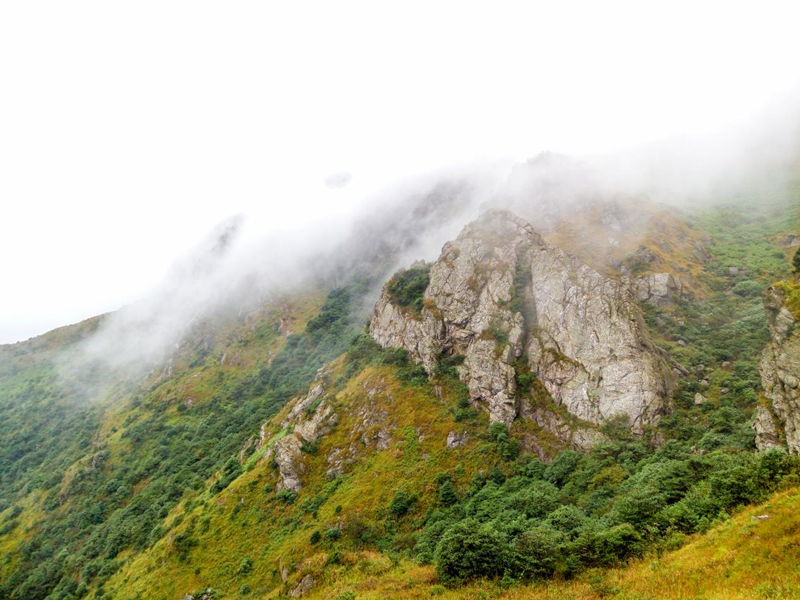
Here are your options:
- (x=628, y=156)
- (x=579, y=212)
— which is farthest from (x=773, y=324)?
(x=628, y=156)

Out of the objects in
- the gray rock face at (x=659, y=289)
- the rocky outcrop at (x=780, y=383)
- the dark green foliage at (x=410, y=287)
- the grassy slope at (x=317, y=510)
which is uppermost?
the dark green foliage at (x=410, y=287)

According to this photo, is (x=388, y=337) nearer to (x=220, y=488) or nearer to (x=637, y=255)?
(x=220, y=488)

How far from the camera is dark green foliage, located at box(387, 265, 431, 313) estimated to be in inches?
3681

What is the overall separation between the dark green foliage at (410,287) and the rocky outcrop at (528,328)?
2656 millimetres

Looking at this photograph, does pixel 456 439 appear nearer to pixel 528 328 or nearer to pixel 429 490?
pixel 429 490

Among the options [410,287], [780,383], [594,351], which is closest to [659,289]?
[594,351]

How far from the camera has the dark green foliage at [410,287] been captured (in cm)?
9350

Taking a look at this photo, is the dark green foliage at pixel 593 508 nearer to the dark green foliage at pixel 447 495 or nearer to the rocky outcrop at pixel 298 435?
the dark green foliage at pixel 447 495

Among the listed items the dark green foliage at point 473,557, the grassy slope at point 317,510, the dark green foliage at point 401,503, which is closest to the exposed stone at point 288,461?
the grassy slope at point 317,510

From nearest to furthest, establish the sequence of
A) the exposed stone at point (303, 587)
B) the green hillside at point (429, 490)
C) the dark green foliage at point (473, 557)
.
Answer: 1. the green hillside at point (429, 490)
2. the dark green foliage at point (473, 557)
3. the exposed stone at point (303, 587)

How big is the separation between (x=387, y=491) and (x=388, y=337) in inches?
1507

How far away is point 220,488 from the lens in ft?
261

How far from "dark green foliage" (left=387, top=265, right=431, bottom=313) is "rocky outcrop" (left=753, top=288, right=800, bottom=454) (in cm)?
6002

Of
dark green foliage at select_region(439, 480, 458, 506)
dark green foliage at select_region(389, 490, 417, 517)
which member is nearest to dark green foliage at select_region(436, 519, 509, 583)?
dark green foliage at select_region(439, 480, 458, 506)
